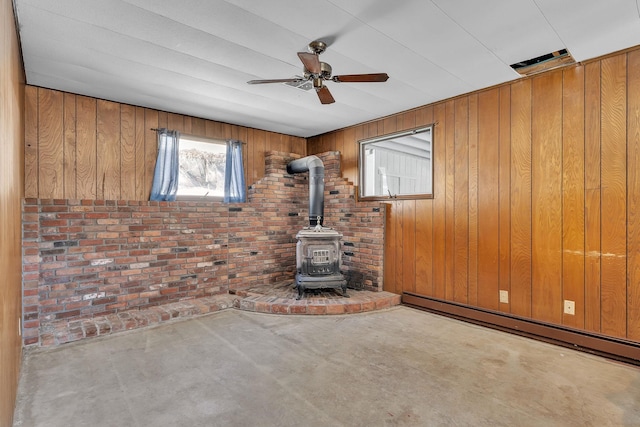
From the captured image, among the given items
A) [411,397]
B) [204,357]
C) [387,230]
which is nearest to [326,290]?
[387,230]

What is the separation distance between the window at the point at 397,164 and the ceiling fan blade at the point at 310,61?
212 cm

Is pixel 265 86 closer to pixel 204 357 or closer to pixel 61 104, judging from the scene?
pixel 61 104

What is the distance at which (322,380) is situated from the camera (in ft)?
7.54

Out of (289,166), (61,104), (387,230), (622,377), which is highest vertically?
(61,104)

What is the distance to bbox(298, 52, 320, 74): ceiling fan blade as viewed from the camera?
2.20 m

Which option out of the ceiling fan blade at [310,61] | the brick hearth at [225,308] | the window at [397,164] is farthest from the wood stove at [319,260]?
the ceiling fan blade at [310,61]

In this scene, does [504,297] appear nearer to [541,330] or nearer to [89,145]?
[541,330]

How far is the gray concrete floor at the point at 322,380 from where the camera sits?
6.21ft

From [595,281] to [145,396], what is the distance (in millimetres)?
3701

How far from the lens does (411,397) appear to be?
6.82 ft

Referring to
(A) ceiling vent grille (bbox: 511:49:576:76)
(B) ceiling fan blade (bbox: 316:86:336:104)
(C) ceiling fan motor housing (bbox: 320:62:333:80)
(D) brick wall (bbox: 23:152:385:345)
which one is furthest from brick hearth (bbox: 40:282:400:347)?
(A) ceiling vent grille (bbox: 511:49:576:76)

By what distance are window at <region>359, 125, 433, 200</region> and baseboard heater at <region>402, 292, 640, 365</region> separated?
1.38m

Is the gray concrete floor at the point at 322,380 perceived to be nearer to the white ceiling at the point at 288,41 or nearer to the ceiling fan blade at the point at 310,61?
the ceiling fan blade at the point at 310,61

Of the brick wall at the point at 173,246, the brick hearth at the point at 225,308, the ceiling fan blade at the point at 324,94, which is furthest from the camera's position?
the brick wall at the point at 173,246
